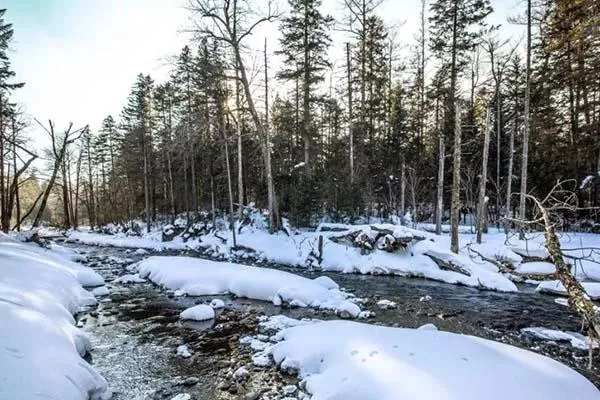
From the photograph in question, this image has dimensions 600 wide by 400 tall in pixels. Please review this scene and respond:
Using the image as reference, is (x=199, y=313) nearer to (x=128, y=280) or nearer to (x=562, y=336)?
(x=128, y=280)

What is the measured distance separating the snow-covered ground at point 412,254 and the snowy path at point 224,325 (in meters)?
0.92

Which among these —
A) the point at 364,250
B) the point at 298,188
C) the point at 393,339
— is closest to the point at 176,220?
the point at 298,188

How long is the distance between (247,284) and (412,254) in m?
6.56

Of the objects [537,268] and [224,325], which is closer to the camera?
[224,325]

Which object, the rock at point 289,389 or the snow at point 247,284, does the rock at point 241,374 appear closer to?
the rock at point 289,389

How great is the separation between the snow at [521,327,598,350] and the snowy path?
0.20m

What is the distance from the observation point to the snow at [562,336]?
6287 mm

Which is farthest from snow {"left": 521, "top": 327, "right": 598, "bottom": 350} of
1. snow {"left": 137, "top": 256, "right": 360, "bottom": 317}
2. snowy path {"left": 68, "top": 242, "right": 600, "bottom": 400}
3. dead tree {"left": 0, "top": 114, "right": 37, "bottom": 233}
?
dead tree {"left": 0, "top": 114, "right": 37, "bottom": 233}

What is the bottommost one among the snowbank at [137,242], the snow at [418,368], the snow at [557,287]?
the snowbank at [137,242]

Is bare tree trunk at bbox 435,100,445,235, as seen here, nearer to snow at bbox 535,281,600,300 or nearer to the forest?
the forest

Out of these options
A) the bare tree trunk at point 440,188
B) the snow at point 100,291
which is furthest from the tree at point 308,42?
the snow at point 100,291

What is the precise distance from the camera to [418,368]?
430cm

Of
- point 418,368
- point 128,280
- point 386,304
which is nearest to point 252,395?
point 418,368

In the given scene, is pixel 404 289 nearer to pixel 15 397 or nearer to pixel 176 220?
pixel 15 397
